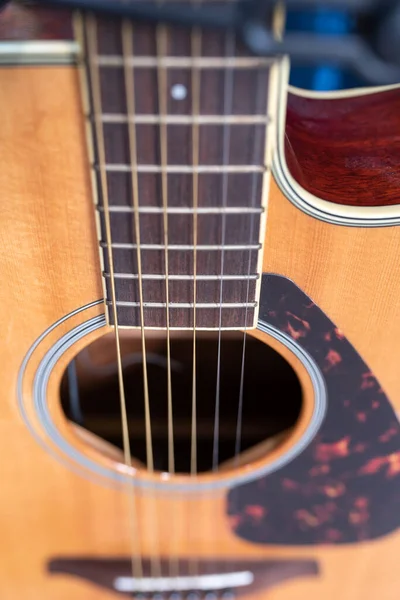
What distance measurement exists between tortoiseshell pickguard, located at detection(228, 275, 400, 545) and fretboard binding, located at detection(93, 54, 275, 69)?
19 cm

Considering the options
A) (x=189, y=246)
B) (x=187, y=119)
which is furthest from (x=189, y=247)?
(x=187, y=119)

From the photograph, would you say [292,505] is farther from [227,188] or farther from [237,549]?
[227,188]

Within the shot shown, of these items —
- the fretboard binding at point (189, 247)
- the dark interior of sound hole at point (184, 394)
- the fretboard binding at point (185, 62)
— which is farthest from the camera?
the dark interior of sound hole at point (184, 394)

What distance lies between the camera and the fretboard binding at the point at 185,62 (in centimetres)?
38

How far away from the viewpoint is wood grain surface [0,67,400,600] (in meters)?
0.43

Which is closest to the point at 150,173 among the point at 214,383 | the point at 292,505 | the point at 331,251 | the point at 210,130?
the point at 210,130

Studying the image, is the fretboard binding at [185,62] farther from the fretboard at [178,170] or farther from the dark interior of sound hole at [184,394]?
the dark interior of sound hole at [184,394]

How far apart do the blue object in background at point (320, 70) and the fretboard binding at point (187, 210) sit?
20 centimetres

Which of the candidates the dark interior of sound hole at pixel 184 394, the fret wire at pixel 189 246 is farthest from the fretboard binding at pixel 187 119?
the dark interior of sound hole at pixel 184 394

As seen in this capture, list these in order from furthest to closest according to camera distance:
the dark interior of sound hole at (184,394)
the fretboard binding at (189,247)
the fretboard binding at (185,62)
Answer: the dark interior of sound hole at (184,394)
the fretboard binding at (189,247)
the fretboard binding at (185,62)

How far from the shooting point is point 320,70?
598 mm

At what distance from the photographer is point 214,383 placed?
2.17 ft

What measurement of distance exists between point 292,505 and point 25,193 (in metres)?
0.45

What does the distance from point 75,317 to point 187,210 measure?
0.51ft
